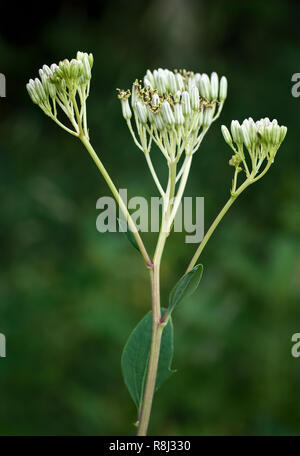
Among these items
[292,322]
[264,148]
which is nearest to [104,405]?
[292,322]

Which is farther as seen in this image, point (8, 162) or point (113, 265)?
point (8, 162)

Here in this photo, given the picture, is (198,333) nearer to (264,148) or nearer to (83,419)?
(83,419)

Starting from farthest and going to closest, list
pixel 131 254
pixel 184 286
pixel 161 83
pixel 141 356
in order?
pixel 131 254, pixel 161 83, pixel 141 356, pixel 184 286

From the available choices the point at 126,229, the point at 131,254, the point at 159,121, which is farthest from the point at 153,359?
the point at 131,254

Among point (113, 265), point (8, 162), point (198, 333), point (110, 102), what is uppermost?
point (110, 102)

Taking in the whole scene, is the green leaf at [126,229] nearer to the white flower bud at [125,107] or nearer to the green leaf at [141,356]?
the green leaf at [141,356]

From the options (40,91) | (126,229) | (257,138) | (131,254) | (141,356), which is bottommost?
(141,356)

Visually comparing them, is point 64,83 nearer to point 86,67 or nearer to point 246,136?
point 86,67
